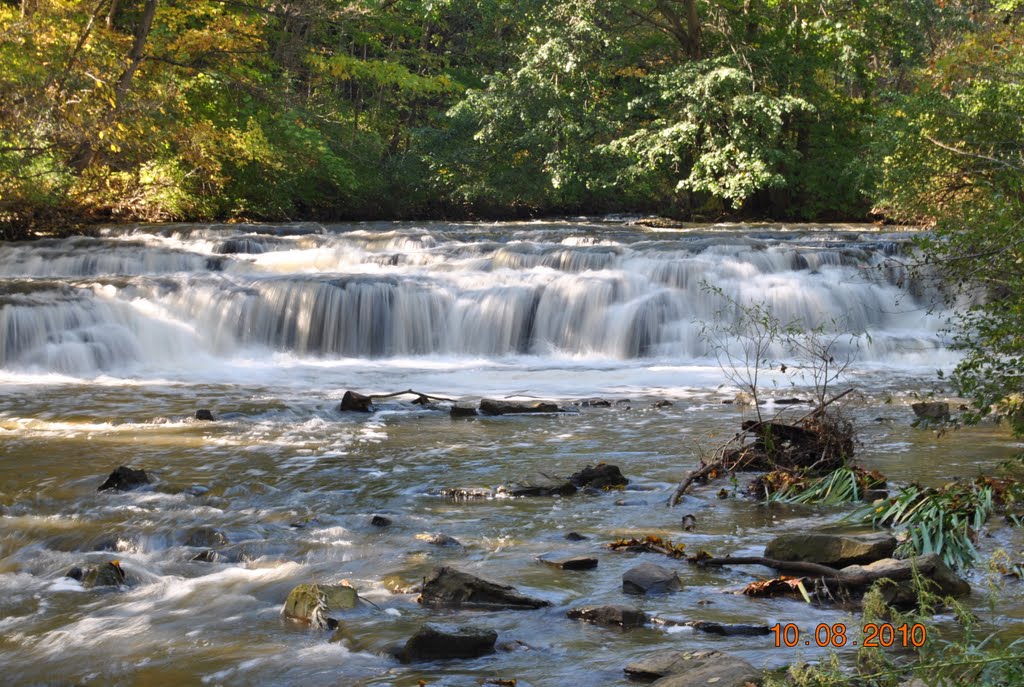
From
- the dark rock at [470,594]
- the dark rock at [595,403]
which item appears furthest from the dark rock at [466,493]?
the dark rock at [595,403]

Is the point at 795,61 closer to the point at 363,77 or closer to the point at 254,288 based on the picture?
the point at 363,77

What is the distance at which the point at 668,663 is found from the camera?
450 cm

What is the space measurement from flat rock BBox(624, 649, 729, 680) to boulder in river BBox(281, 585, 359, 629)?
157 cm

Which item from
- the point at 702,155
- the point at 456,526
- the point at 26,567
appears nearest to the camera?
the point at 26,567

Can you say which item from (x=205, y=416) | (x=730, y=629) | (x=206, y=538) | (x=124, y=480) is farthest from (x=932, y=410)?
(x=124, y=480)

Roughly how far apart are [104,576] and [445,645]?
7.53 ft

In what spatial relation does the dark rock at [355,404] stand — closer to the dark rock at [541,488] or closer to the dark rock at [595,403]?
the dark rock at [595,403]

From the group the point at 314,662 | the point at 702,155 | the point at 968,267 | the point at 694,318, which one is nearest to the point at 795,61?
the point at 702,155

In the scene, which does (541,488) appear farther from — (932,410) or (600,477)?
(932,410)

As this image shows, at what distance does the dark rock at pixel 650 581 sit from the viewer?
5.71 metres

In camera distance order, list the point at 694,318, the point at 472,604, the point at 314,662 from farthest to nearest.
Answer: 1. the point at 694,318
2. the point at 472,604
3. the point at 314,662

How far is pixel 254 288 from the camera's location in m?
18.9

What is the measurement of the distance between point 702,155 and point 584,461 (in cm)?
2080

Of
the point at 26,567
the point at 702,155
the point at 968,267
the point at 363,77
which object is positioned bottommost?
the point at 26,567
